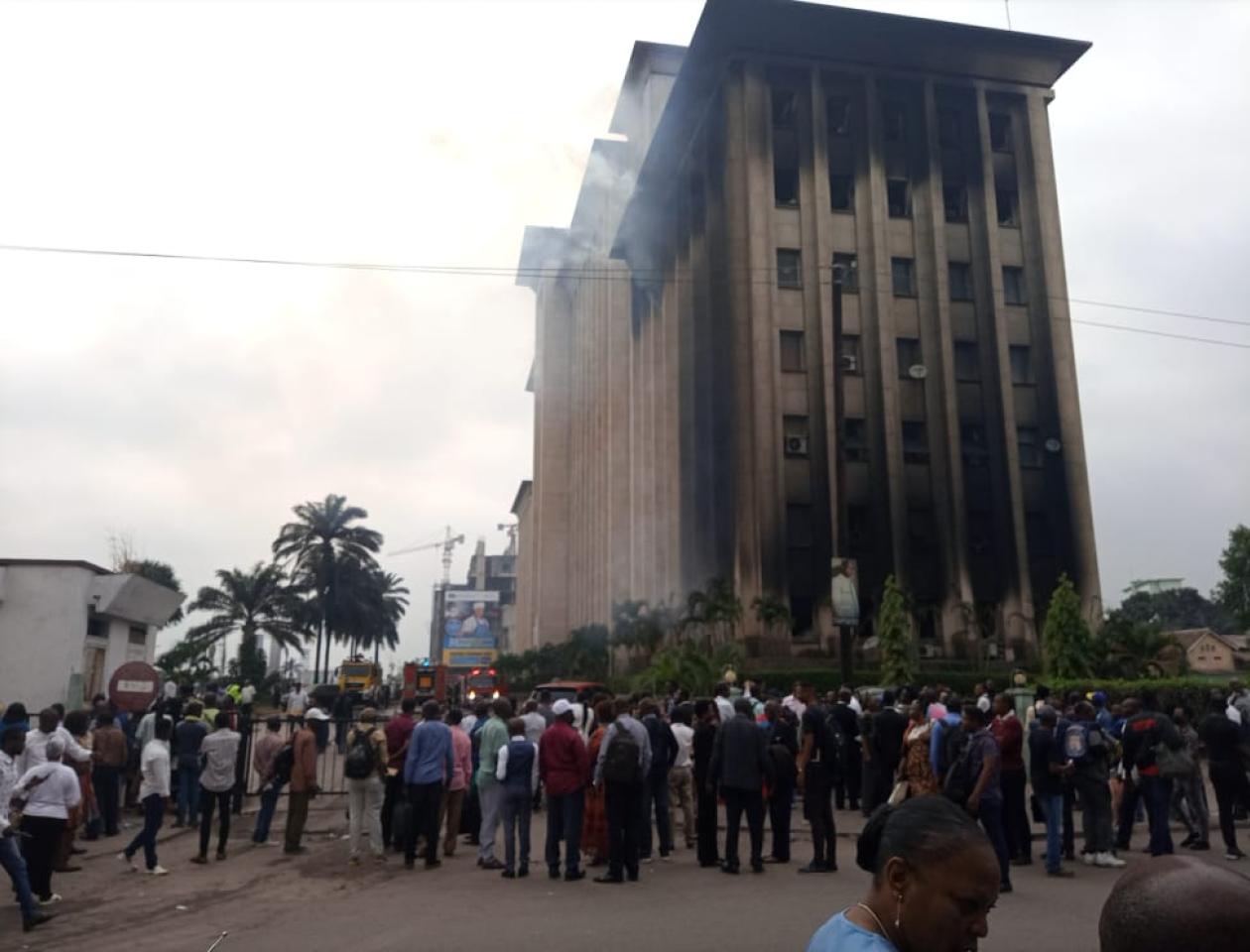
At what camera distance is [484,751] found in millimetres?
11492

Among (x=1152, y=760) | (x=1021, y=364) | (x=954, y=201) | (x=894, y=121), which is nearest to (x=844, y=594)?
Answer: (x=1152, y=760)

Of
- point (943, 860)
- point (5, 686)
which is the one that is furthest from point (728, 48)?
point (943, 860)

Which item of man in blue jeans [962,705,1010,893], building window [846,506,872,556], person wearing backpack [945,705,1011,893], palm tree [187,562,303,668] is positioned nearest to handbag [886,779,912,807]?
person wearing backpack [945,705,1011,893]

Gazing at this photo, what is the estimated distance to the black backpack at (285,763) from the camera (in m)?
12.4

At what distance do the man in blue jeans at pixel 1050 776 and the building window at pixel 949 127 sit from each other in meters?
32.9

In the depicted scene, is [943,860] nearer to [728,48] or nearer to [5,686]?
[5,686]

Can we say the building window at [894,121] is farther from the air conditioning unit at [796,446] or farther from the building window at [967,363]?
the air conditioning unit at [796,446]

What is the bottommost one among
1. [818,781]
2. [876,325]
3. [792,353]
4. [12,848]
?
[12,848]

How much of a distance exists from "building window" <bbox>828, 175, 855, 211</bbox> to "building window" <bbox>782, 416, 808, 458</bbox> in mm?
8662

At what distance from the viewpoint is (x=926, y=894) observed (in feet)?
6.78

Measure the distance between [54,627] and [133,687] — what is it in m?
8.64

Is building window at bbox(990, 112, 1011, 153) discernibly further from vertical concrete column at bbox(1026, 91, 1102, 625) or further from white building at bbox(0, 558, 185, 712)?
white building at bbox(0, 558, 185, 712)

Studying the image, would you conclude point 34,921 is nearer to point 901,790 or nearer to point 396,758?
point 396,758

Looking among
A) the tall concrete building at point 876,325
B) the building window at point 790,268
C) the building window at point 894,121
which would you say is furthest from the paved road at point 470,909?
the building window at point 894,121
